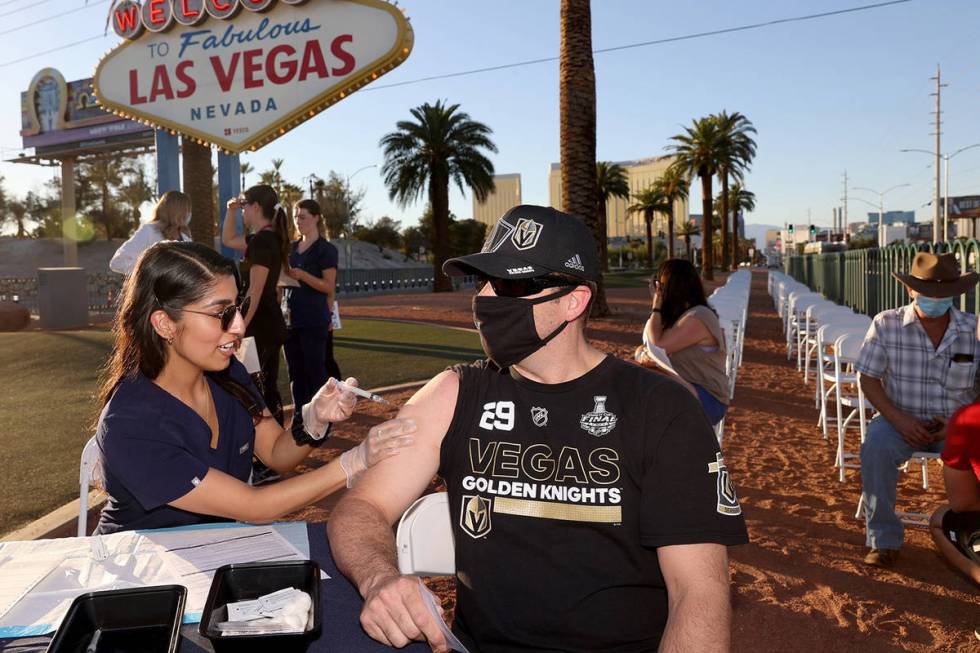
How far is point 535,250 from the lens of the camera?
221cm

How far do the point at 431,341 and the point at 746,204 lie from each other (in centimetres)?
7681

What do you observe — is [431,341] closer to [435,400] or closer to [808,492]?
[808,492]

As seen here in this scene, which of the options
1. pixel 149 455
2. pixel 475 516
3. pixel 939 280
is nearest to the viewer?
pixel 475 516

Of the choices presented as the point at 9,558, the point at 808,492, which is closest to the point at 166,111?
the point at 808,492

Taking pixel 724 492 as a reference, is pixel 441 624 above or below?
below

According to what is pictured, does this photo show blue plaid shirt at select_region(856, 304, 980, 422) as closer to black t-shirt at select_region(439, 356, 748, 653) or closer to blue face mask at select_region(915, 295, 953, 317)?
blue face mask at select_region(915, 295, 953, 317)

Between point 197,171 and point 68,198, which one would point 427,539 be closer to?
point 197,171

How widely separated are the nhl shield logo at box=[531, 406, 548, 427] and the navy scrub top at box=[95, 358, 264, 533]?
114 centimetres

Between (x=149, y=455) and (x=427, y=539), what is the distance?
955mm

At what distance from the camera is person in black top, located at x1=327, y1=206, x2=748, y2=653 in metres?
1.93

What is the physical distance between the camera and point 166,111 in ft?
44.2

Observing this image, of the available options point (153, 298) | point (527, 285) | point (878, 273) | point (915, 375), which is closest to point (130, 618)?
point (527, 285)

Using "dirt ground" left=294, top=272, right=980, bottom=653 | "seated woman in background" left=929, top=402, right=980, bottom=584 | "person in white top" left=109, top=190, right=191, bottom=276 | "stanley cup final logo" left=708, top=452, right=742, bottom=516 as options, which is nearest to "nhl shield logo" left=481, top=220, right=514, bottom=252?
"stanley cup final logo" left=708, top=452, right=742, bottom=516

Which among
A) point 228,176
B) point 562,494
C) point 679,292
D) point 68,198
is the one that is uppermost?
point 68,198
